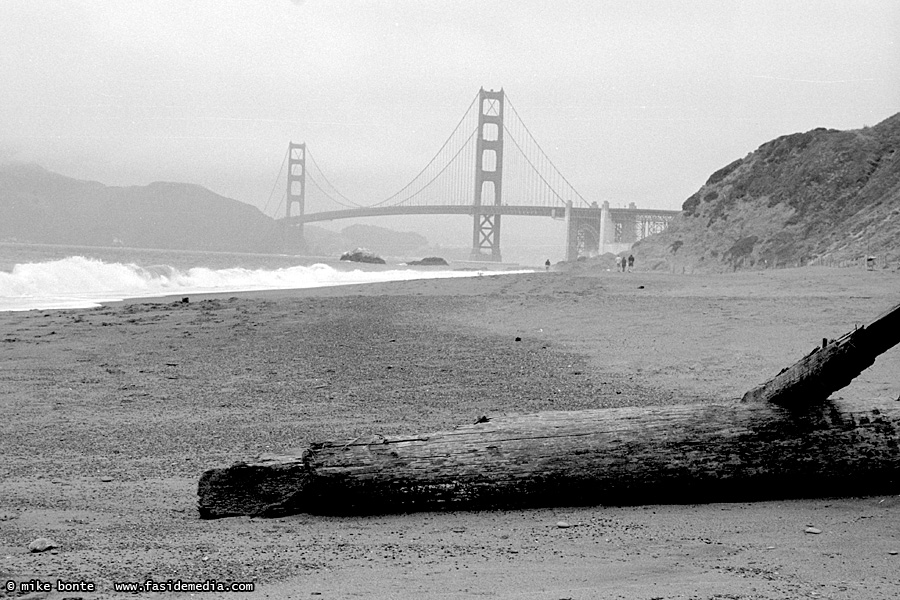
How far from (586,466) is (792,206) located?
27654mm

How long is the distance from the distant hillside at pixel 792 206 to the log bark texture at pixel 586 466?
19.2m

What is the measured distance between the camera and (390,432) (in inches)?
177

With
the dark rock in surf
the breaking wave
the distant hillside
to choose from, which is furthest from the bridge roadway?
the breaking wave

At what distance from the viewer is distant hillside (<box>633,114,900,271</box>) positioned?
24.0m

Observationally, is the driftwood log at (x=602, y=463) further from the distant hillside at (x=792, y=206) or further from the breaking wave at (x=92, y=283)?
the distant hillside at (x=792, y=206)

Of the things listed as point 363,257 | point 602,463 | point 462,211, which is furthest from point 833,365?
point 363,257

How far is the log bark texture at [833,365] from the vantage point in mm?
2848

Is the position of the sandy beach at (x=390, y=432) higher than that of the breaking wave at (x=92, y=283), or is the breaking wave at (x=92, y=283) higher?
the breaking wave at (x=92, y=283)

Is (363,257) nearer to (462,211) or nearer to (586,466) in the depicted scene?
(462,211)

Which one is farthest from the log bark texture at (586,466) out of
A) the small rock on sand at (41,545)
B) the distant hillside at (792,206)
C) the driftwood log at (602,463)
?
the distant hillside at (792,206)

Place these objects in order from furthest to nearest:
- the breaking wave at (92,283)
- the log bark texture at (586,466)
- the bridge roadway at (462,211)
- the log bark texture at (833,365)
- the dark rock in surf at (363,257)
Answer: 1. the dark rock in surf at (363,257)
2. the bridge roadway at (462,211)
3. the breaking wave at (92,283)
4. the log bark texture at (586,466)
5. the log bark texture at (833,365)

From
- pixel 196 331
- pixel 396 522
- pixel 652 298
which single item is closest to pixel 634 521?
pixel 396 522

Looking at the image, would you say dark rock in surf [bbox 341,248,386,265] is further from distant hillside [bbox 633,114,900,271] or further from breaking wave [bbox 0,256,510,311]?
breaking wave [bbox 0,256,510,311]

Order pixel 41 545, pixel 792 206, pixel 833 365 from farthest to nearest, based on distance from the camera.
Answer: pixel 792 206
pixel 833 365
pixel 41 545
